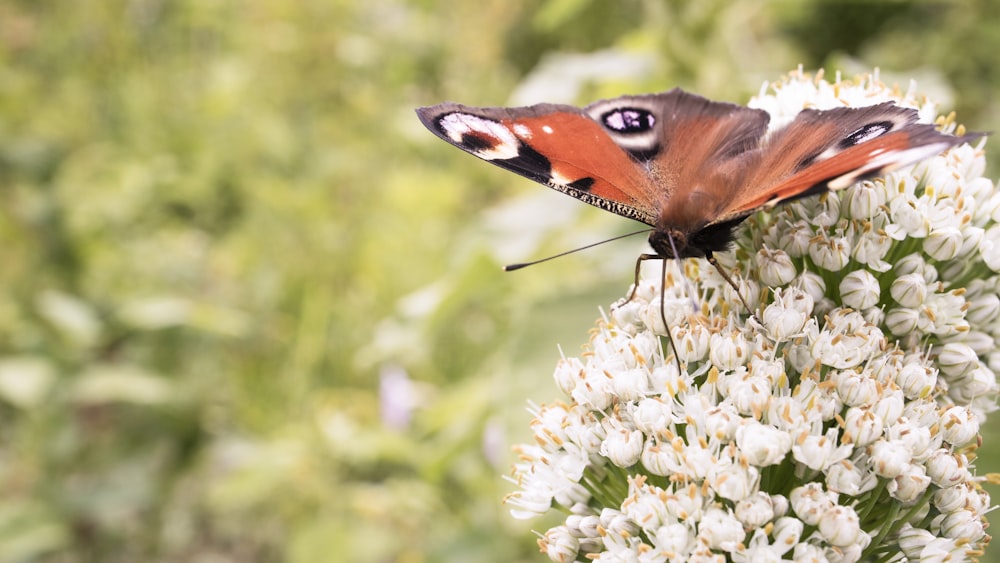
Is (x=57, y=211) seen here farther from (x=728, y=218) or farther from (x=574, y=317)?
(x=728, y=218)

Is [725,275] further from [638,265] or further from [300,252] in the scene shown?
[300,252]

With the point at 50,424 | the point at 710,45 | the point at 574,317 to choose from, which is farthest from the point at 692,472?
the point at 50,424

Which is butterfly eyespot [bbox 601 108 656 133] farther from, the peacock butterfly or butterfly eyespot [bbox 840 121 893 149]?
butterfly eyespot [bbox 840 121 893 149]

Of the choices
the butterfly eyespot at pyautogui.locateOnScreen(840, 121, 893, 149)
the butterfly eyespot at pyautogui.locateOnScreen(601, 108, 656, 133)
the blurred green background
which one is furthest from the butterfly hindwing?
the blurred green background

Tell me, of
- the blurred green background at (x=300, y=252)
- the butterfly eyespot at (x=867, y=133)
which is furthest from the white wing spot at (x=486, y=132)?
the blurred green background at (x=300, y=252)

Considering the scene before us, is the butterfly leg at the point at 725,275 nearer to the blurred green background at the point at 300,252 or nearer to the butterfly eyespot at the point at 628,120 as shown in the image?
the butterfly eyespot at the point at 628,120
